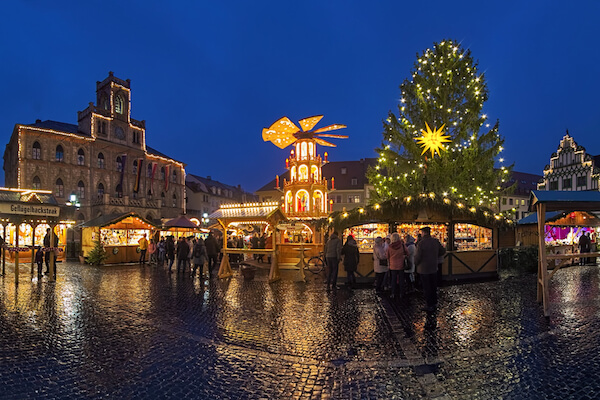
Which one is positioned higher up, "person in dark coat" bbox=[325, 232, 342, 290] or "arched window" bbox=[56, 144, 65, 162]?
"arched window" bbox=[56, 144, 65, 162]

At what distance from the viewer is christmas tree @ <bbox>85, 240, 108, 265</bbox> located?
22.7 m

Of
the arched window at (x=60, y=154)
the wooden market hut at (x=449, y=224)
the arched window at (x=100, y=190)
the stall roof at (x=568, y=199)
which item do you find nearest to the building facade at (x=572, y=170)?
the wooden market hut at (x=449, y=224)

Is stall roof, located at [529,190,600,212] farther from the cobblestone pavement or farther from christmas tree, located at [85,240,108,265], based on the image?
christmas tree, located at [85,240,108,265]

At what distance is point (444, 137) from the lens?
21.0 metres

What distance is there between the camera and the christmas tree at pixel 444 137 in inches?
850

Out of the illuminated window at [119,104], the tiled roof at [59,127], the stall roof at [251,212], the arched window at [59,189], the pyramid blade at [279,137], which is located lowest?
the stall roof at [251,212]

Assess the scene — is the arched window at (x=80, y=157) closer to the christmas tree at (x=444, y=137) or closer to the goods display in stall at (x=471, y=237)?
the christmas tree at (x=444, y=137)

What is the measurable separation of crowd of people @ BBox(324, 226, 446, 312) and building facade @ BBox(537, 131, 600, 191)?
42.0 metres

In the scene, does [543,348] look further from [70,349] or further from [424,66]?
[424,66]

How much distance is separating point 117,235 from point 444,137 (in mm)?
19976

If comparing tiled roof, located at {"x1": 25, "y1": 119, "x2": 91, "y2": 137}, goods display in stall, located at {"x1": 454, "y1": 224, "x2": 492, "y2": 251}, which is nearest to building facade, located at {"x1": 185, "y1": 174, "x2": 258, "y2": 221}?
tiled roof, located at {"x1": 25, "y1": 119, "x2": 91, "y2": 137}

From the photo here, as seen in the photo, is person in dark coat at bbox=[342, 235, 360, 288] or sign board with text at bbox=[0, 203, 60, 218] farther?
sign board with text at bbox=[0, 203, 60, 218]

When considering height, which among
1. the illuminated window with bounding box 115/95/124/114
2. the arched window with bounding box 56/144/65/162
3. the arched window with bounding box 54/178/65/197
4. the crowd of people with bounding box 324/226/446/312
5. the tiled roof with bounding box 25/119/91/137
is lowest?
the crowd of people with bounding box 324/226/446/312

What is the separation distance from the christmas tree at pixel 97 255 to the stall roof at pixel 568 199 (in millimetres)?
21672
